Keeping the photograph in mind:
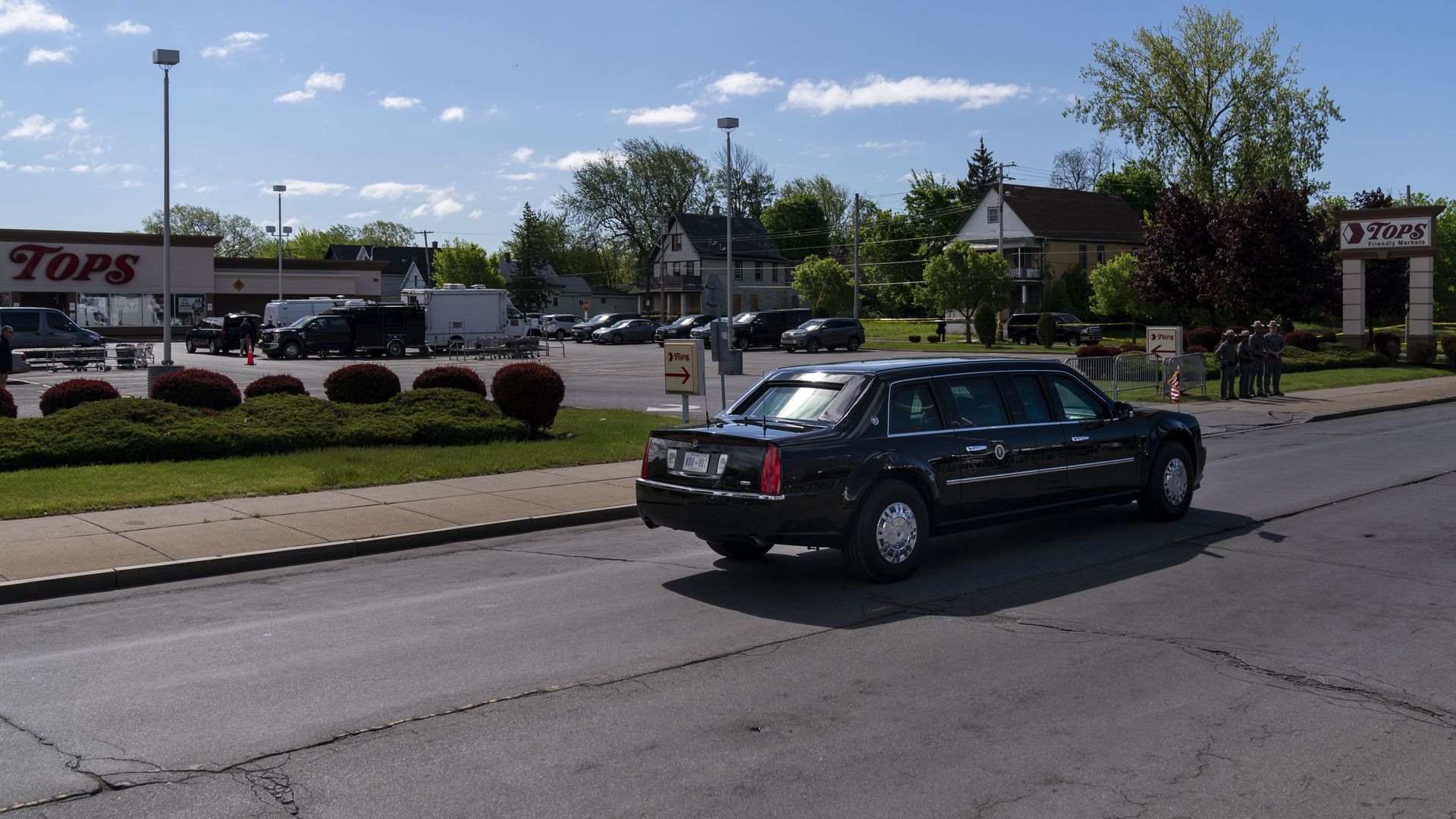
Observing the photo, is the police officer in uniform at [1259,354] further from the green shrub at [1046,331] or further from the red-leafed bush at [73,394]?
the green shrub at [1046,331]

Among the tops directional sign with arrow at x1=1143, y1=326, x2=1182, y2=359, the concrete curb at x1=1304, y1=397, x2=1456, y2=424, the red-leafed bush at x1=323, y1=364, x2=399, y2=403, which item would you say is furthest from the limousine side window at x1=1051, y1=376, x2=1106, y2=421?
the tops directional sign with arrow at x1=1143, y1=326, x2=1182, y2=359

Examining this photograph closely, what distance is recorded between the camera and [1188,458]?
1136cm

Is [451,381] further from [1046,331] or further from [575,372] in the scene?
[1046,331]

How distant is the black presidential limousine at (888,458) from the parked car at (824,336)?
139ft

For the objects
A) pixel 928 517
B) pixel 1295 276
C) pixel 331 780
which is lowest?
pixel 331 780

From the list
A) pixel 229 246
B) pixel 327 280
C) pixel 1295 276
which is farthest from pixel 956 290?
pixel 229 246

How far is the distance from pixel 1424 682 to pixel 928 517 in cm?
353

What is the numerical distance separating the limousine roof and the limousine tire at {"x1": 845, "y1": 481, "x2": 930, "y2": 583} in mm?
1016

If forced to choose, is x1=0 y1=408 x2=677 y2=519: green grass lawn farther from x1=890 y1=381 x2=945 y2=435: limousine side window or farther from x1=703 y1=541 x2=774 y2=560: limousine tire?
x1=890 y1=381 x2=945 y2=435: limousine side window

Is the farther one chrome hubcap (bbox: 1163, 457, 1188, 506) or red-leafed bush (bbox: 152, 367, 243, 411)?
red-leafed bush (bbox: 152, 367, 243, 411)

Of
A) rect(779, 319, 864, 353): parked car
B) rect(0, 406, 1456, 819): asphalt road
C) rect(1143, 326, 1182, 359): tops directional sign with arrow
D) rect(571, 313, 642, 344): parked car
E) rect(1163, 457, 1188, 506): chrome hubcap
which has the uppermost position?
rect(571, 313, 642, 344): parked car

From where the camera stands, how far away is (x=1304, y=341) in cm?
A: 4066

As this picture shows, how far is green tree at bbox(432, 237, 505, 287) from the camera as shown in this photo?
111 metres

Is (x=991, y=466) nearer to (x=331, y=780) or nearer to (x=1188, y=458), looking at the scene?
(x=1188, y=458)
